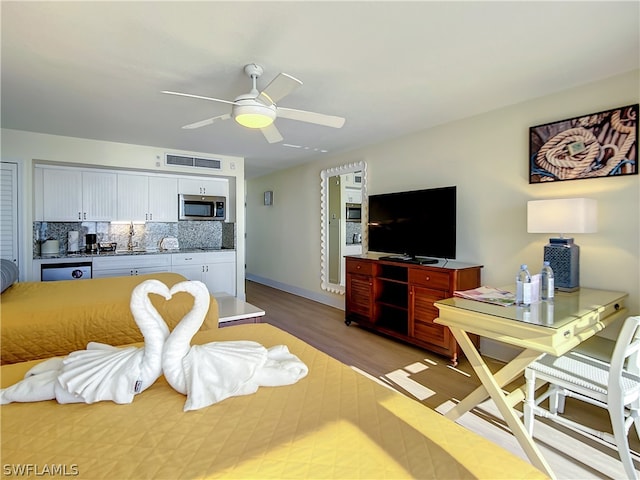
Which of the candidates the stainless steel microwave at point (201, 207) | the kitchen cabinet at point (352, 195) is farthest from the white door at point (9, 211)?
the kitchen cabinet at point (352, 195)

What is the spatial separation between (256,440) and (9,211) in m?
4.44

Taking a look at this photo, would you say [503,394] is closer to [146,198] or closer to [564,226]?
[564,226]

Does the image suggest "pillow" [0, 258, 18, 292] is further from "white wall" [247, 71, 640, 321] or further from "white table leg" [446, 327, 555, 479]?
"white table leg" [446, 327, 555, 479]

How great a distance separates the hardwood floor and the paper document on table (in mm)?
811

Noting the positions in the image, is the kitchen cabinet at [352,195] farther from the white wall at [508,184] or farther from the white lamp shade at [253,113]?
the white lamp shade at [253,113]

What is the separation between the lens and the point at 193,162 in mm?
4969

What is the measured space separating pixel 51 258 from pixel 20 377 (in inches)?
131

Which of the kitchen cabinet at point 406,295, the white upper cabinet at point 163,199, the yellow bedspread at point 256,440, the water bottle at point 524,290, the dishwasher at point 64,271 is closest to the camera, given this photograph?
the yellow bedspread at point 256,440

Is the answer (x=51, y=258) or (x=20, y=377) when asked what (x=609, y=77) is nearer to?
(x=20, y=377)

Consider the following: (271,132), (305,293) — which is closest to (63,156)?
(271,132)

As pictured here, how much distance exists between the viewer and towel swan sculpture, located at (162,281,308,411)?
120 cm

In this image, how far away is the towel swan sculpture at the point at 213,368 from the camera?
1.20 m

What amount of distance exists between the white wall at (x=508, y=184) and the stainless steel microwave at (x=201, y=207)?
185cm

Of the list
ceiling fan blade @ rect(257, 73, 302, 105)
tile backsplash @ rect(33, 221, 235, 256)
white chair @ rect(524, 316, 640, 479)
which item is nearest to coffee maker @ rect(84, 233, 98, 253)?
tile backsplash @ rect(33, 221, 235, 256)
